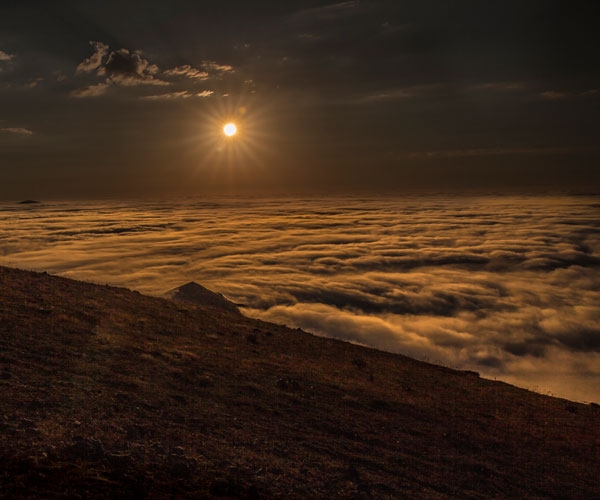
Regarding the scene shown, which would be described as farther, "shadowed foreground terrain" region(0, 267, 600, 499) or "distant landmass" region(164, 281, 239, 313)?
"distant landmass" region(164, 281, 239, 313)

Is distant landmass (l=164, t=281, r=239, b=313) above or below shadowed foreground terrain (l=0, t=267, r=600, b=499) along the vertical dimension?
below

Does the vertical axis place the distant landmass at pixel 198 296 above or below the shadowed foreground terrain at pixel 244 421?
below

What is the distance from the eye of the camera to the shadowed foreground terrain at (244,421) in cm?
497

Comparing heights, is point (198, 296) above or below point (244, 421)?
below

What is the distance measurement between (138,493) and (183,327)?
765 cm

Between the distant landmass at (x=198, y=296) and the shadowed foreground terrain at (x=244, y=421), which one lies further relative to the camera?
the distant landmass at (x=198, y=296)

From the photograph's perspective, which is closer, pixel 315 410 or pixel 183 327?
pixel 315 410

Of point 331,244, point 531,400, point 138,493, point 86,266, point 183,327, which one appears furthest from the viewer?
point 331,244

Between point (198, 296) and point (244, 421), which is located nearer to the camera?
point (244, 421)

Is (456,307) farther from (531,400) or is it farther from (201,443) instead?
(201,443)

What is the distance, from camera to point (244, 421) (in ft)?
21.9

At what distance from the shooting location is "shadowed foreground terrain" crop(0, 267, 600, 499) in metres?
4.97

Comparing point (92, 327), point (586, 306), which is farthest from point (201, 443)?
point (586, 306)

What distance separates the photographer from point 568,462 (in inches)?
286
